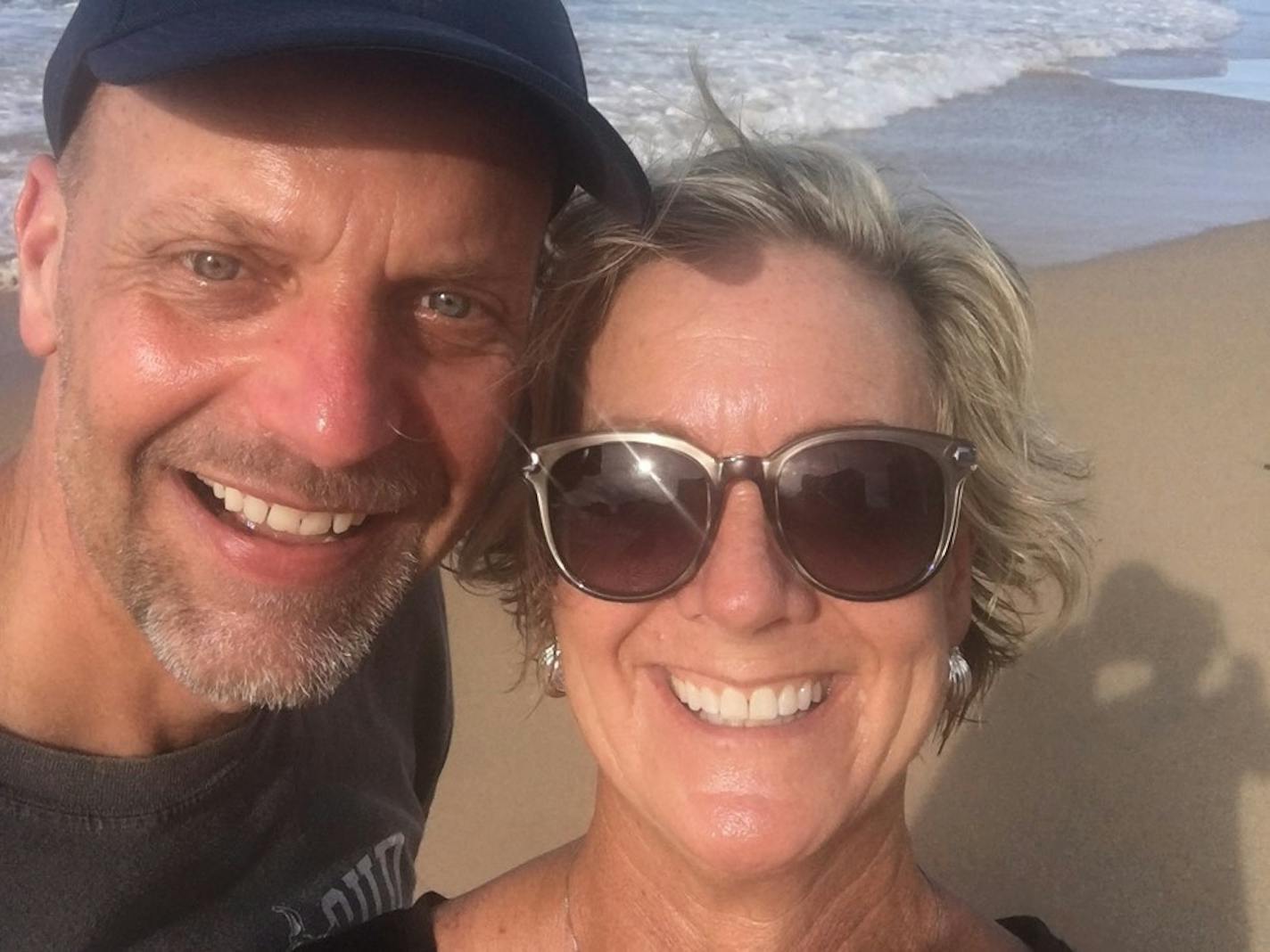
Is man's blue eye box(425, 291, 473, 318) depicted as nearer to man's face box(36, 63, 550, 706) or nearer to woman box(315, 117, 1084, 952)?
man's face box(36, 63, 550, 706)

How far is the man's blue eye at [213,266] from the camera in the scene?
1.66m

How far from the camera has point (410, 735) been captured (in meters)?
2.80

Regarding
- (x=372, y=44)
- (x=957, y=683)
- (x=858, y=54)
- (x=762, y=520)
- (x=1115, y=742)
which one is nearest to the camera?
(x=372, y=44)

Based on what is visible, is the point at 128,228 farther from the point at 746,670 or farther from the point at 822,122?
the point at 822,122

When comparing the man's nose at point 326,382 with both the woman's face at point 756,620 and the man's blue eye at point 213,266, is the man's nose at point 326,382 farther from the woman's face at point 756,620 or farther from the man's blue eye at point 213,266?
the woman's face at point 756,620

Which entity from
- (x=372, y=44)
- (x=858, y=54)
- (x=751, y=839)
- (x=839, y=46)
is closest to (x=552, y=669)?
(x=751, y=839)

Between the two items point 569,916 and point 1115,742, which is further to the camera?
point 1115,742

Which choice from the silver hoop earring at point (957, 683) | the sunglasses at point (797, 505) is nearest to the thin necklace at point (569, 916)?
the sunglasses at point (797, 505)

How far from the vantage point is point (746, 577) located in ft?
5.64

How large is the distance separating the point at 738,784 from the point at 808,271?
35.0 inches

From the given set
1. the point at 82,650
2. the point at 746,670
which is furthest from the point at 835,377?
the point at 82,650

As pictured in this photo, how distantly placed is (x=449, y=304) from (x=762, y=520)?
64 centimetres

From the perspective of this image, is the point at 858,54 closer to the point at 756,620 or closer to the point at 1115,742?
the point at 1115,742

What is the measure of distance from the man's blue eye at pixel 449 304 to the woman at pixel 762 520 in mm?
192
